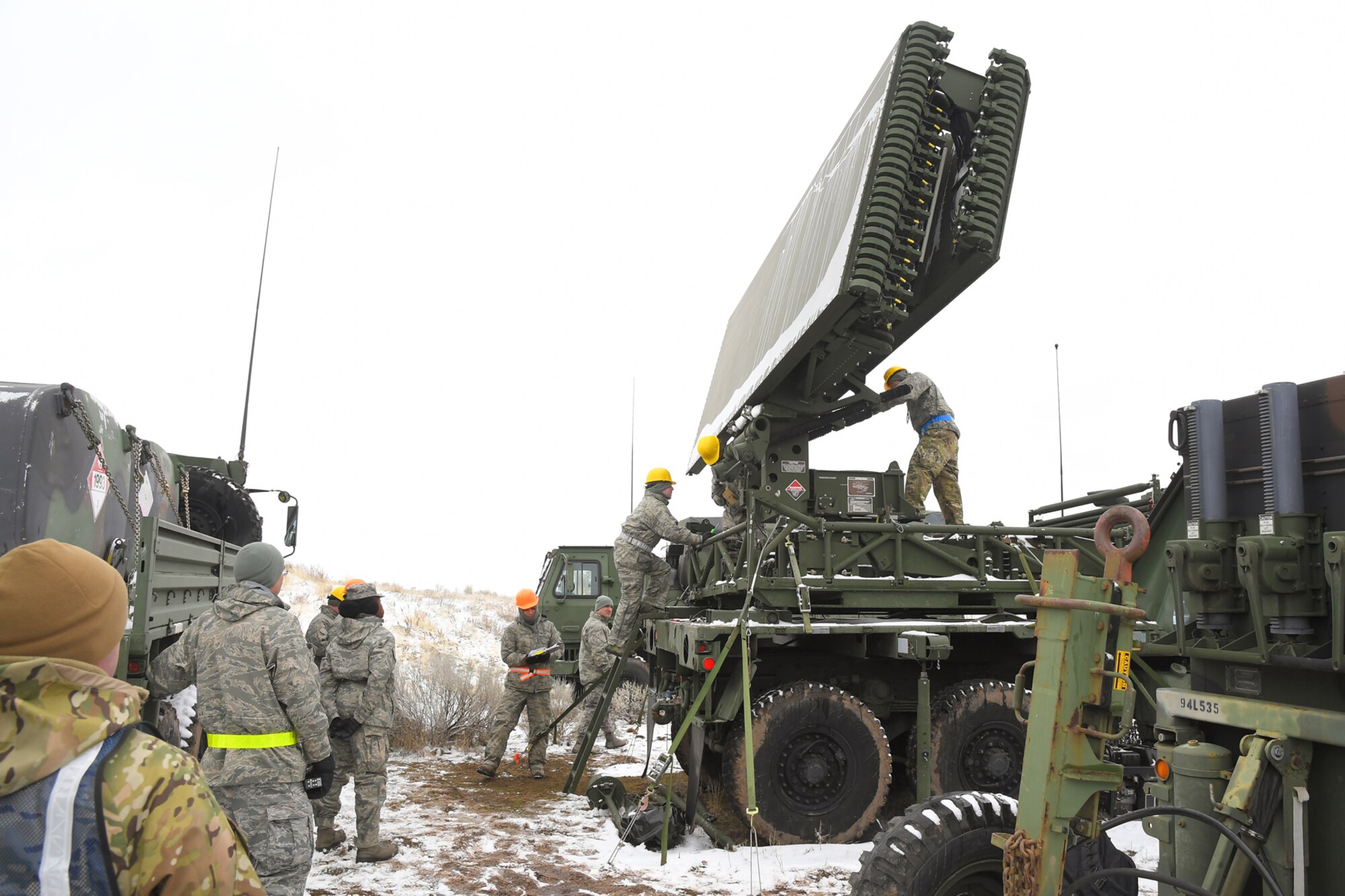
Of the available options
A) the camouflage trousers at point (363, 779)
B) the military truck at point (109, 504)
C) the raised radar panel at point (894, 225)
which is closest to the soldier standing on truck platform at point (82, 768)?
the military truck at point (109, 504)

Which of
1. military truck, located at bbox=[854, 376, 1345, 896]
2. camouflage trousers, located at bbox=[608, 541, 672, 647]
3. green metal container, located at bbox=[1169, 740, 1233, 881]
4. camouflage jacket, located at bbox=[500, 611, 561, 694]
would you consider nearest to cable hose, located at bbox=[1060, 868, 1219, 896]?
military truck, located at bbox=[854, 376, 1345, 896]

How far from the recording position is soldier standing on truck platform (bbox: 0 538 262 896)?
156 cm

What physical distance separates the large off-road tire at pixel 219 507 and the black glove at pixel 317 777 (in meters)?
5.47

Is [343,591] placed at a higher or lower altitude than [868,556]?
lower

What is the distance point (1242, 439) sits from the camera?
3633 mm

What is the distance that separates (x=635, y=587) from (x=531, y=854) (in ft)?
8.42

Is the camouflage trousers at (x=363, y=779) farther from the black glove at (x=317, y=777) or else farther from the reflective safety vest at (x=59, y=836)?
the reflective safety vest at (x=59, y=836)

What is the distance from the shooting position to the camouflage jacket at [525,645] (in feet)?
32.0

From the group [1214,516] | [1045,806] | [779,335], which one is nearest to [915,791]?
[779,335]

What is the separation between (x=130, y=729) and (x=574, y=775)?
24.1 ft

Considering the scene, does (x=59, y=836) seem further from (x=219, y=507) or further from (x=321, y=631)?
(x=219, y=507)

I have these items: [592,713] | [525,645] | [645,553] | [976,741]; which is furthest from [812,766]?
[592,713]

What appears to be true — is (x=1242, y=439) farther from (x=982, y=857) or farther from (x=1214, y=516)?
(x=982, y=857)

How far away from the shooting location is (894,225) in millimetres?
6309
